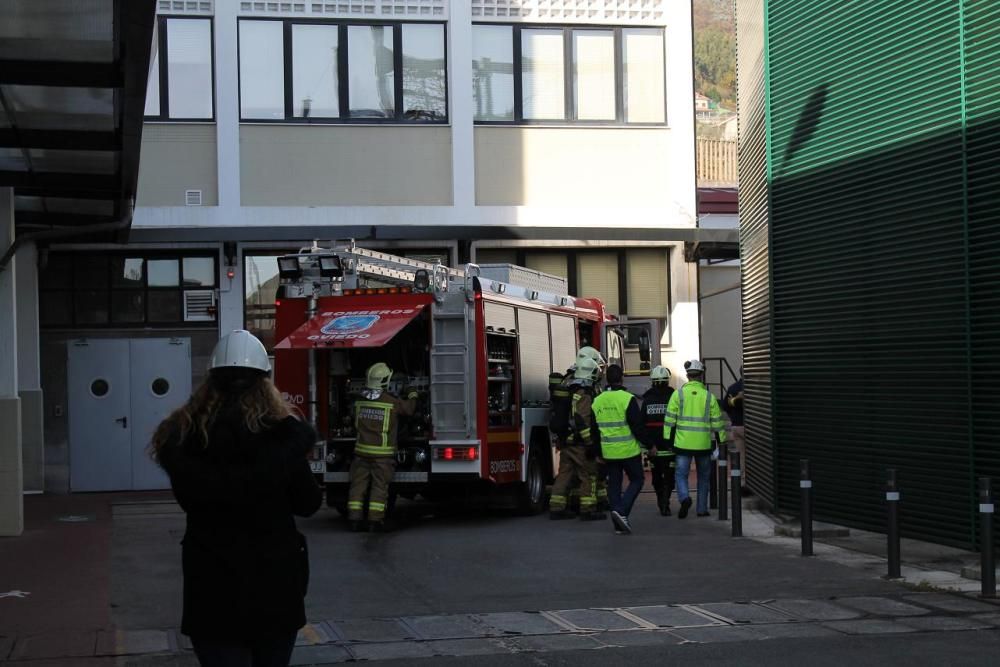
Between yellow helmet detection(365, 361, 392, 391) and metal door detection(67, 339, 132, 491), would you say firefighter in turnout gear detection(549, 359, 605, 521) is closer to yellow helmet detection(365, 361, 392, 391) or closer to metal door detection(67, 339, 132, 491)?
yellow helmet detection(365, 361, 392, 391)

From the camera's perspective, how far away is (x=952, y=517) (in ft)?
40.1

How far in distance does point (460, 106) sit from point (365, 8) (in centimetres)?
243

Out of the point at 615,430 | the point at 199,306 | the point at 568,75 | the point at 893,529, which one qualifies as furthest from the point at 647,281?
the point at 893,529

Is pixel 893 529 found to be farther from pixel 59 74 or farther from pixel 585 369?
pixel 59 74

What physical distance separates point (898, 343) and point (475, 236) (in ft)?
37.4

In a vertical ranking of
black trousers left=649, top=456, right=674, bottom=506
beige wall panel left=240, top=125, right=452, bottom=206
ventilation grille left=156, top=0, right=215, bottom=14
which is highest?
ventilation grille left=156, top=0, right=215, bottom=14

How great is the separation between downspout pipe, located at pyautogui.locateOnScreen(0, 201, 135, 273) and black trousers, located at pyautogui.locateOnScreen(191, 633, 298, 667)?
11.4m

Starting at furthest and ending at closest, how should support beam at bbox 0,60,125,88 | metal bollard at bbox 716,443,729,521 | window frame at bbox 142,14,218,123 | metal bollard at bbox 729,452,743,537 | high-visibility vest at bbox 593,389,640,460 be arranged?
window frame at bbox 142,14,218,123 < metal bollard at bbox 716,443,729,521 < high-visibility vest at bbox 593,389,640,460 < metal bollard at bbox 729,452,743,537 < support beam at bbox 0,60,125,88

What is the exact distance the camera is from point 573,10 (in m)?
24.2

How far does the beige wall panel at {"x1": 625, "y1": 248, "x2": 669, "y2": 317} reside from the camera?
24.7m

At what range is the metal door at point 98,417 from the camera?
73.8 ft

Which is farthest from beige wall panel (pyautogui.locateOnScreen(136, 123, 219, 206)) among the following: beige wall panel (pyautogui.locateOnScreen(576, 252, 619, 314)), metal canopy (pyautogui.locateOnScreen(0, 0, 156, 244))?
beige wall panel (pyautogui.locateOnScreen(576, 252, 619, 314))

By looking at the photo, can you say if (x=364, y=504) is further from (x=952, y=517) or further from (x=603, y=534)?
(x=952, y=517)

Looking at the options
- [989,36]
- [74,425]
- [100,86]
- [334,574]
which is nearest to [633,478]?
[334,574]
